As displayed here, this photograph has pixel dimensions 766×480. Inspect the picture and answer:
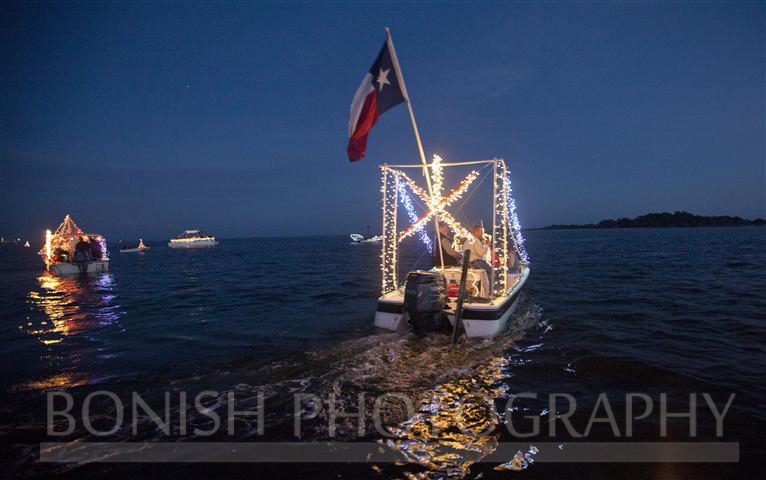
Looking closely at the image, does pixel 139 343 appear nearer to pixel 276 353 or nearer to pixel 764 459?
pixel 276 353

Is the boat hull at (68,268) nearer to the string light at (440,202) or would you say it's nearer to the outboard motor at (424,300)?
the string light at (440,202)

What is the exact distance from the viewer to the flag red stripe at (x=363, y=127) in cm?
866

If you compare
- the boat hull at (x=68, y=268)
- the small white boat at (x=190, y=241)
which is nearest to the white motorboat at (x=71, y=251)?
the boat hull at (x=68, y=268)

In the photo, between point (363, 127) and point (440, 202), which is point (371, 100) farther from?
point (440, 202)

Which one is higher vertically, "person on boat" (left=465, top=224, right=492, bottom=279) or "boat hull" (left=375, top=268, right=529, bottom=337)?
"person on boat" (left=465, top=224, right=492, bottom=279)

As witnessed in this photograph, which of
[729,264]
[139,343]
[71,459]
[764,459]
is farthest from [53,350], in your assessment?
[729,264]

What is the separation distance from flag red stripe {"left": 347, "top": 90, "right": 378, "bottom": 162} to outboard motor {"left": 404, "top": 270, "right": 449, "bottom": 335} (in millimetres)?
3171

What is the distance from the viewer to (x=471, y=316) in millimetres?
9477

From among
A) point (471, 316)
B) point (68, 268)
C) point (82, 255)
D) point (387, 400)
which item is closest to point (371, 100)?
point (471, 316)

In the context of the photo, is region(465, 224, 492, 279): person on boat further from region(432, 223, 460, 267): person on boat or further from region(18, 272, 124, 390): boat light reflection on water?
region(18, 272, 124, 390): boat light reflection on water

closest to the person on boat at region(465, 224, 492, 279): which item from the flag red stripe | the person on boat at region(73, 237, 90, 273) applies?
the flag red stripe

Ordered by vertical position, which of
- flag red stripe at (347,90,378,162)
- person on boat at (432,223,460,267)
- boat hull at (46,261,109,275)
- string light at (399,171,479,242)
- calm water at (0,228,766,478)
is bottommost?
calm water at (0,228,766,478)

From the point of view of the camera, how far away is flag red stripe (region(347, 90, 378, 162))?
28.4ft

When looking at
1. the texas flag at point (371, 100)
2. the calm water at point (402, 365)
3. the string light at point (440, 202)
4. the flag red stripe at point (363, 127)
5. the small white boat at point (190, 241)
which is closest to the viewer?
the calm water at point (402, 365)
